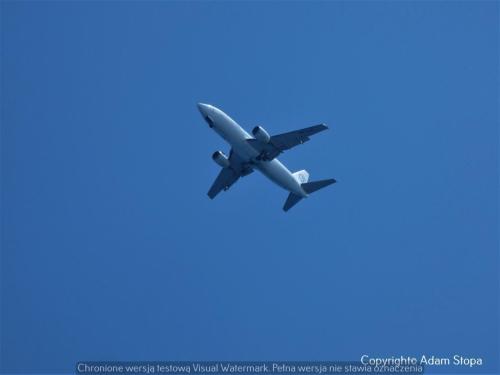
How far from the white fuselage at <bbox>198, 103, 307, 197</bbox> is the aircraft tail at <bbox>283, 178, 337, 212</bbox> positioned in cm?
129

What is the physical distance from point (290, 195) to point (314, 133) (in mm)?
7111

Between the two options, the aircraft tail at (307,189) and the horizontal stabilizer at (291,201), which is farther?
the horizontal stabilizer at (291,201)

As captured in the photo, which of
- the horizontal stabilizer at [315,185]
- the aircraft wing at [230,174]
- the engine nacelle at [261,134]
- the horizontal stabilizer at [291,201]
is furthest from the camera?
the horizontal stabilizer at [291,201]

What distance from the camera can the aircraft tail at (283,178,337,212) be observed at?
43.8 m

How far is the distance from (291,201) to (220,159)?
5852mm

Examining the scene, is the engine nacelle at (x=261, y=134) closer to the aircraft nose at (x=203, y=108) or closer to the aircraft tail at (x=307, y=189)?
the aircraft nose at (x=203, y=108)

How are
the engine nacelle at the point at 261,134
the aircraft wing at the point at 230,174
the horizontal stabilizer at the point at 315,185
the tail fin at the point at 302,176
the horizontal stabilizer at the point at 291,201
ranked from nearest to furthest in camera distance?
the engine nacelle at the point at 261,134, the horizontal stabilizer at the point at 315,185, the aircraft wing at the point at 230,174, the horizontal stabilizer at the point at 291,201, the tail fin at the point at 302,176

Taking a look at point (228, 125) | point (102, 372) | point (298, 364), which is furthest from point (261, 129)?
point (102, 372)

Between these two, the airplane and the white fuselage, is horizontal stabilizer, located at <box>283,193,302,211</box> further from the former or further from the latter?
the white fuselage

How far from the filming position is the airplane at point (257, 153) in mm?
40062

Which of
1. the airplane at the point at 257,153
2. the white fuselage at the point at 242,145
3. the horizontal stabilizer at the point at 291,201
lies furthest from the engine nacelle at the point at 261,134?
the horizontal stabilizer at the point at 291,201

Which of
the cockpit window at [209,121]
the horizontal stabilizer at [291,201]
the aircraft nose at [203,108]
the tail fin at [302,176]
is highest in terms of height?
the tail fin at [302,176]

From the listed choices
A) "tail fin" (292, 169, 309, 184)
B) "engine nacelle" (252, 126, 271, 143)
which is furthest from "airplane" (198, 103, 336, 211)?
"tail fin" (292, 169, 309, 184)

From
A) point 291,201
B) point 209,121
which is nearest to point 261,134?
point 209,121
